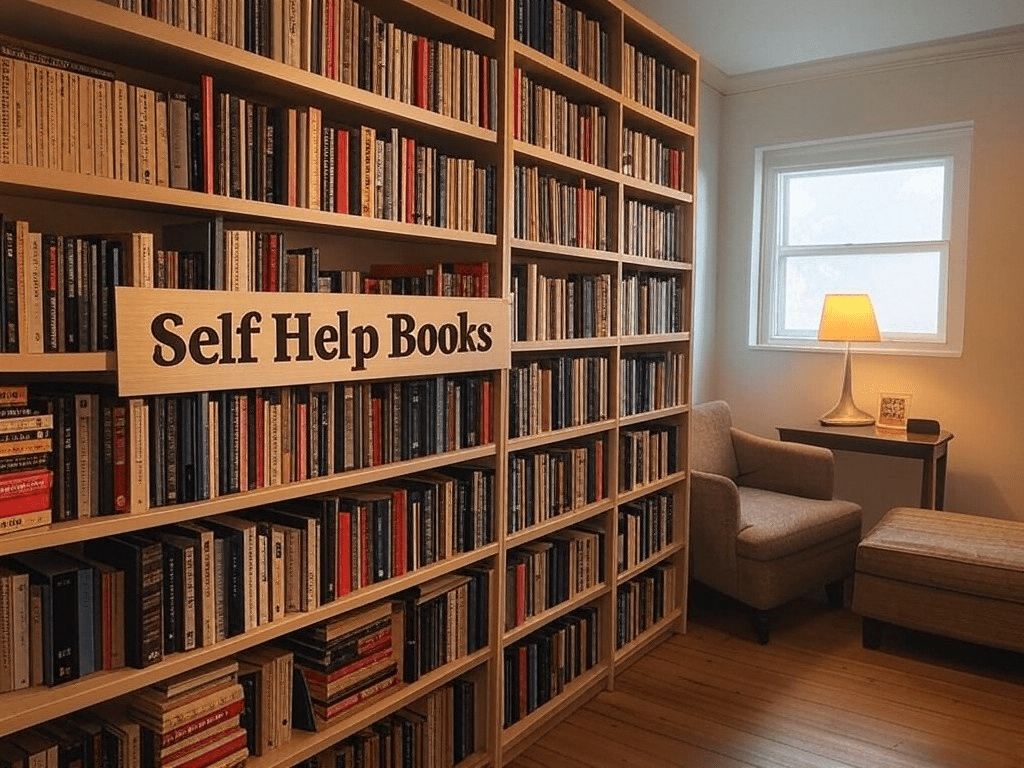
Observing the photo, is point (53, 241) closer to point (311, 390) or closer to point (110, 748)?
point (311, 390)

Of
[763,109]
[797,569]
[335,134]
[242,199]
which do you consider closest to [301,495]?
[242,199]

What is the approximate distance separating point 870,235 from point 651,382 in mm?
1831

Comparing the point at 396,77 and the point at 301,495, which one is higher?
the point at 396,77

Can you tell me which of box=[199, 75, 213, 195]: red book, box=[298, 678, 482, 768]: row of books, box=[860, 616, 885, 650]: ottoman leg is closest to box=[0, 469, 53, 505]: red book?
box=[199, 75, 213, 195]: red book

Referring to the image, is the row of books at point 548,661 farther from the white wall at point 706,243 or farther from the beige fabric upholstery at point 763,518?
the white wall at point 706,243

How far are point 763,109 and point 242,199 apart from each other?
3.42 meters

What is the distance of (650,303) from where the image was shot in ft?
9.73

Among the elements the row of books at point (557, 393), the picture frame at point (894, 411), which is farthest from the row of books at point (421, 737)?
the picture frame at point (894, 411)

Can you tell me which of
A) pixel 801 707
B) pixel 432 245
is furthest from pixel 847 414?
pixel 432 245

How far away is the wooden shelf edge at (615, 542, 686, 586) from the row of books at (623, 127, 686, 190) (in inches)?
53.6

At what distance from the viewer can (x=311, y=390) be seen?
5.65 ft

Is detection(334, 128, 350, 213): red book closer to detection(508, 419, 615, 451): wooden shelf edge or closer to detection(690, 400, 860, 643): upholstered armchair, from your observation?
detection(508, 419, 615, 451): wooden shelf edge

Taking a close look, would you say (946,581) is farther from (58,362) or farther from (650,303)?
(58,362)

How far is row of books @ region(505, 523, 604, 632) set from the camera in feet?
7.74
